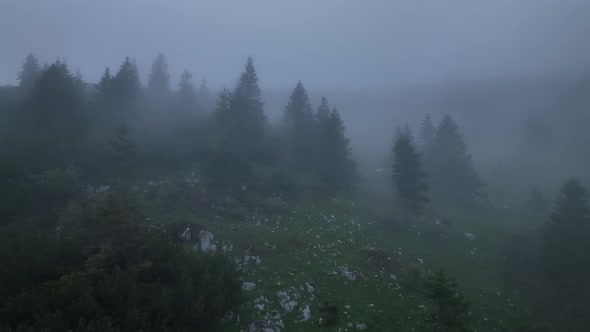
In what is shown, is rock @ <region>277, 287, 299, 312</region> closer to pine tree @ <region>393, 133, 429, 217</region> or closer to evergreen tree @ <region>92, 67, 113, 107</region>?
pine tree @ <region>393, 133, 429, 217</region>

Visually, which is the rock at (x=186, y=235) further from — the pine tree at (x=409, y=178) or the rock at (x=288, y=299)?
the pine tree at (x=409, y=178)

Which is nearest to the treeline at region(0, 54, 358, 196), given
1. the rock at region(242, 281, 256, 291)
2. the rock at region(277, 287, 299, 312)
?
the rock at region(242, 281, 256, 291)

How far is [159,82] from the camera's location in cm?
6894

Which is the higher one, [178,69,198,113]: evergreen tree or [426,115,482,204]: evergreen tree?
[178,69,198,113]: evergreen tree

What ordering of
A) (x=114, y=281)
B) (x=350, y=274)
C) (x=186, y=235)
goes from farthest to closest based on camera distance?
(x=186, y=235) → (x=350, y=274) → (x=114, y=281)

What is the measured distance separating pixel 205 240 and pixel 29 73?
53.1 m

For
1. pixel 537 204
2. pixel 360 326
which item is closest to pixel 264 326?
pixel 360 326

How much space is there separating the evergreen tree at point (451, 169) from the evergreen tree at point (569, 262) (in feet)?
54.7

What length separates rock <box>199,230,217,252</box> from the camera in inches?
784

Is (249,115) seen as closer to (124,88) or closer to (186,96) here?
(124,88)

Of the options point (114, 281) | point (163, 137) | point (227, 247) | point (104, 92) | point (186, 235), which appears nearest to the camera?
point (114, 281)

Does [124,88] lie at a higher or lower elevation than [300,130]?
higher

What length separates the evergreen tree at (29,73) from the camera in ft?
156

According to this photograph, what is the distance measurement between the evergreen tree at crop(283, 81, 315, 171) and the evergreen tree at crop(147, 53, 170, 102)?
111ft
